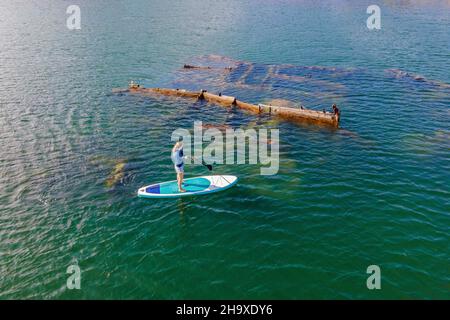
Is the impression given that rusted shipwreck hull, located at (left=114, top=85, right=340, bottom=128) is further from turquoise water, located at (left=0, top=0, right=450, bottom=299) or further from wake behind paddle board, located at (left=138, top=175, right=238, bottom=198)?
wake behind paddle board, located at (left=138, top=175, right=238, bottom=198)

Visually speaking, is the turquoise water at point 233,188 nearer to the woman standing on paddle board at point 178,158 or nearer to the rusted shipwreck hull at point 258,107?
the rusted shipwreck hull at point 258,107

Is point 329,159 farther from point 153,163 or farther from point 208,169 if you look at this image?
point 153,163

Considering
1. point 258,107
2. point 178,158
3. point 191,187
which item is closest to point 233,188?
point 191,187

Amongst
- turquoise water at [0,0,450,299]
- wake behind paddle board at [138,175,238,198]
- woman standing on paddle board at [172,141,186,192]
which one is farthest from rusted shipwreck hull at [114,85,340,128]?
woman standing on paddle board at [172,141,186,192]

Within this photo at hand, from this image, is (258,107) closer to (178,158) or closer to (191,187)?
(191,187)

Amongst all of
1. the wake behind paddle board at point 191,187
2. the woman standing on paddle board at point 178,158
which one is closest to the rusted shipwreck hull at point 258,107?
the wake behind paddle board at point 191,187
